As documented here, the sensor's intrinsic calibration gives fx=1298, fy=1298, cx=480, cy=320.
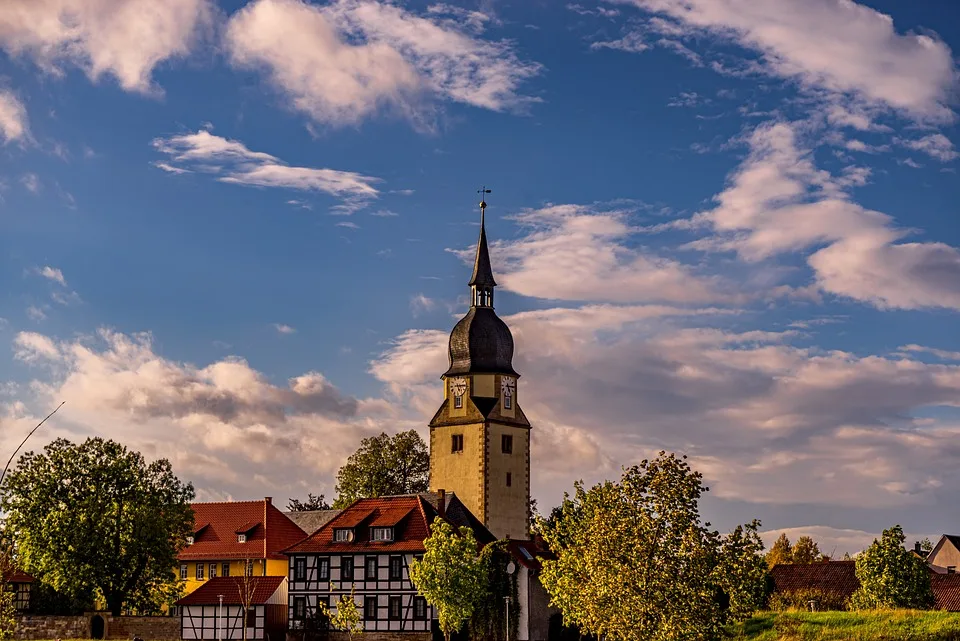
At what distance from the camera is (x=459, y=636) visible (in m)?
66.1

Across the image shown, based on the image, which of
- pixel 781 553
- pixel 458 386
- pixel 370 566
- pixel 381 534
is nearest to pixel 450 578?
pixel 370 566

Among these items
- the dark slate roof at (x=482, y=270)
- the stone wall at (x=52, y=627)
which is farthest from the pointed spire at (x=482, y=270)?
the stone wall at (x=52, y=627)

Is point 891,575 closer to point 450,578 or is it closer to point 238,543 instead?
point 450,578

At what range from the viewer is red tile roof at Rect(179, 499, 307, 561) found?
80750 millimetres

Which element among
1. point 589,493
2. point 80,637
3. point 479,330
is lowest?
point 80,637

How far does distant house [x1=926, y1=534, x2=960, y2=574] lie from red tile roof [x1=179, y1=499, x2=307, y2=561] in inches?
2483

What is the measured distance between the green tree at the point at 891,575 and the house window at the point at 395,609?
23.7 m

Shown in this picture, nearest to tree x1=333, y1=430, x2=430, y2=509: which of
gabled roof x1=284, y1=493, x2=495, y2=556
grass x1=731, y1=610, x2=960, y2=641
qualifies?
gabled roof x1=284, y1=493, x2=495, y2=556

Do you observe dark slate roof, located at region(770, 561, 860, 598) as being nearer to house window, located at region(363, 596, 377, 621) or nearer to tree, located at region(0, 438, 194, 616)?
house window, located at region(363, 596, 377, 621)

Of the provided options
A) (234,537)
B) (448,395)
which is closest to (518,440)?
(448,395)

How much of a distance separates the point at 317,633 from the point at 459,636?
7.56m

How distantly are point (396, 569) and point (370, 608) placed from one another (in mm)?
2487

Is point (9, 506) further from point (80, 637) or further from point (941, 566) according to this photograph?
point (941, 566)

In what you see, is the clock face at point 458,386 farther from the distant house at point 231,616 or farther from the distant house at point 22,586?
the distant house at point 22,586
